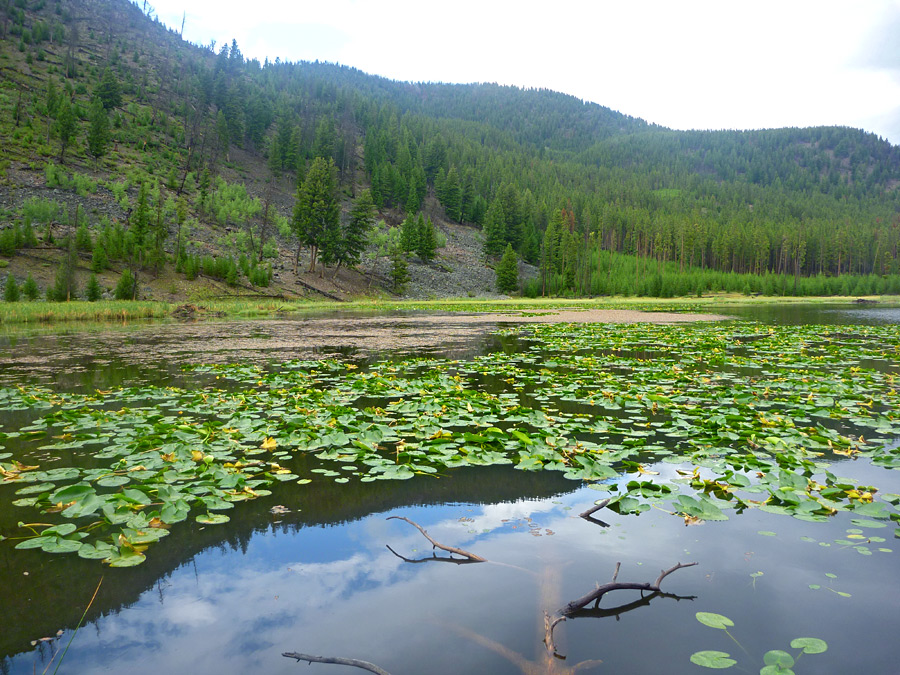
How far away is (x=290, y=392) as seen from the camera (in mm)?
9398

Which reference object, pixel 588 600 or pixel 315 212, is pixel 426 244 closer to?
pixel 315 212

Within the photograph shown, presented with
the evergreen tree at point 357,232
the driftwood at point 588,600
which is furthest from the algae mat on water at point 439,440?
the evergreen tree at point 357,232

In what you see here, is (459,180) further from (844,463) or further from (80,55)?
(844,463)

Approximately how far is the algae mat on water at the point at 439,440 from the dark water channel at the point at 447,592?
28 centimetres

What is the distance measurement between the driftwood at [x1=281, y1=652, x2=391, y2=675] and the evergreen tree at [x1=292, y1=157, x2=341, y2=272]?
6487 centimetres

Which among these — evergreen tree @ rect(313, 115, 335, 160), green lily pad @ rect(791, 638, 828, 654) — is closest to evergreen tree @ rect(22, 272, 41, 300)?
green lily pad @ rect(791, 638, 828, 654)

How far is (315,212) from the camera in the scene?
6519 cm

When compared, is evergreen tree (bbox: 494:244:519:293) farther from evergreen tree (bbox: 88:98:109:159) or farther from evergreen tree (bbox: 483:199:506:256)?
evergreen tree (bbox: 88:98:109:159)

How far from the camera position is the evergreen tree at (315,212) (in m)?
65.1

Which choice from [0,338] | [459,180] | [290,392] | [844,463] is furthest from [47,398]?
[459,180]

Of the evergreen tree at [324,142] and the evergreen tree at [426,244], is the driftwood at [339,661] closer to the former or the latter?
the evergreen tree at [426,244]

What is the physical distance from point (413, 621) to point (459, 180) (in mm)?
116375

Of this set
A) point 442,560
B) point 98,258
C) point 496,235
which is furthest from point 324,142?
point 442,560

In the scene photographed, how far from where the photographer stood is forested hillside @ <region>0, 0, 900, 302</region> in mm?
56531
